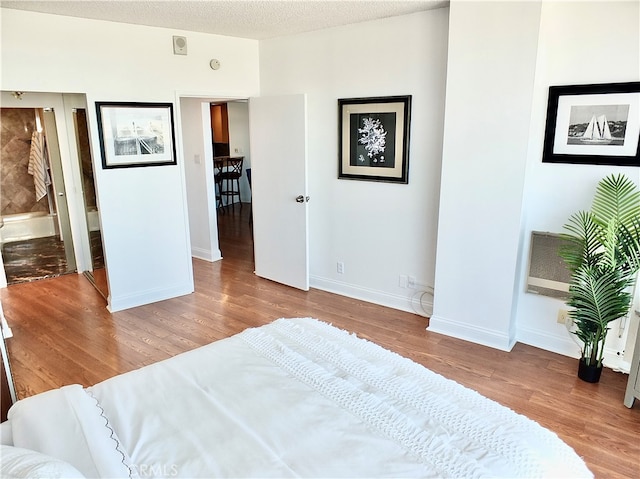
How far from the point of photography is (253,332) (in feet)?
6.96

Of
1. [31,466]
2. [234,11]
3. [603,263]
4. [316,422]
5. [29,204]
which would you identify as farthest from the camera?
[29,204]

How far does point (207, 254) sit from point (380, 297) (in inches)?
101

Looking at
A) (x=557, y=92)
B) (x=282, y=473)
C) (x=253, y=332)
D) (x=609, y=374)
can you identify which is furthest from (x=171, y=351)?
(x=557, y=92)

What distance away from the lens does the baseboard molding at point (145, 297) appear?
407cm

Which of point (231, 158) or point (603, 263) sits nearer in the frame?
point (603, 263)

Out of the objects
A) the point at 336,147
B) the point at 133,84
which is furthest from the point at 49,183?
the point at 336,147

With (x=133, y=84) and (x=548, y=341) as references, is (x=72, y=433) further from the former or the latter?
(x=133, y=84)

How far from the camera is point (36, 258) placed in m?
5.54

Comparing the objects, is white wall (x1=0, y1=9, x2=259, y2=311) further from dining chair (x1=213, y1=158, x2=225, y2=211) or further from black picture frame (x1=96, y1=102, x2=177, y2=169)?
dining chair (x1=213, y1=158, x2=225, y2=211)

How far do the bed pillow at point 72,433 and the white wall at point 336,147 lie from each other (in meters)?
2.90

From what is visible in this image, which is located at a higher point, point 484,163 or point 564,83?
point 564,83

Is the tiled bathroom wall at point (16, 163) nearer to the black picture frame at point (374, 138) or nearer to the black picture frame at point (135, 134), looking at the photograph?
the black picture frame at point (135, 134)

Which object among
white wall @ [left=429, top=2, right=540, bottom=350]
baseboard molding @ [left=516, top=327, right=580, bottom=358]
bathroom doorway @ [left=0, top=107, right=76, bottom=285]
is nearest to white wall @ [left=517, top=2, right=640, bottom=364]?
baseboard molding @ [left=516, top=327, right=580, bottom=358]

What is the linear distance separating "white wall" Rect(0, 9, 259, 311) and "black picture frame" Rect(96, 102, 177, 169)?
0.20ft
